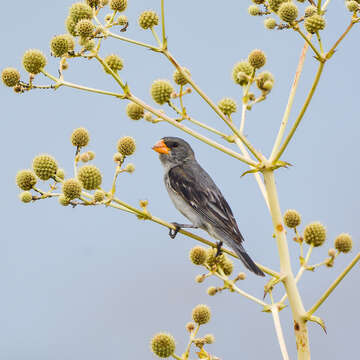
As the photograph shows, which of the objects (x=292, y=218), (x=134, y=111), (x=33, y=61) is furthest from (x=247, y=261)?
(x=33, y=61)

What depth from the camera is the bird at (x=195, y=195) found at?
14.8ft

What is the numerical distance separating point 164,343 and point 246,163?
1387 millimetres

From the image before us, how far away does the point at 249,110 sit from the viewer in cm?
393

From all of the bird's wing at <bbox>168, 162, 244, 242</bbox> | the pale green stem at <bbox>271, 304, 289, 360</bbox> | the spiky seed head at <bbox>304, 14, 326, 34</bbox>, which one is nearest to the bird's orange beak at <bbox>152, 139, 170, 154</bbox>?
the bird's wing at <bbox>168, 162, 244, 242</bbox>

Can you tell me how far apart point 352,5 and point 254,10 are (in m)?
0.92

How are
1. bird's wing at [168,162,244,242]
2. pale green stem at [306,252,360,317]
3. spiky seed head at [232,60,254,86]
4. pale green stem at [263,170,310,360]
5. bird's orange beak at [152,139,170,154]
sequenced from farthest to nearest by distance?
bird's orange beak at [152,139,170,154] < bird's wing at [168,162,244,242] < spiky seed head at [232,60,254,86] < pale green stem at [263,170,310,360] < pale green stem at [306,252,360,317]

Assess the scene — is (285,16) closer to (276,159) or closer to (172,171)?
(276,159)

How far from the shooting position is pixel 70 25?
13.4 ft

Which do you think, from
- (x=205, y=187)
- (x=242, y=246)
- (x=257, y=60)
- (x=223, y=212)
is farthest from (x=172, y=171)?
(x=257, y=60)

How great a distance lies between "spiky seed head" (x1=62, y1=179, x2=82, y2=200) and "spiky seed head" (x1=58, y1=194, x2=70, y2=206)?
32 millimetres

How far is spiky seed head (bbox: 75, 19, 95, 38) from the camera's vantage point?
12.2 ft

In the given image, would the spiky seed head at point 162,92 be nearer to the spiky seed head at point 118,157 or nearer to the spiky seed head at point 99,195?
the spiky seed head at point 118,157

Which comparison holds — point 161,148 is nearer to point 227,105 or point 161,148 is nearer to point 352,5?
point 227,105

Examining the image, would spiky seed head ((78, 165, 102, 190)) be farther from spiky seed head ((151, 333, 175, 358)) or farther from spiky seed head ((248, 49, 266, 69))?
spiky seed head ((248, 49, 266, 69))
